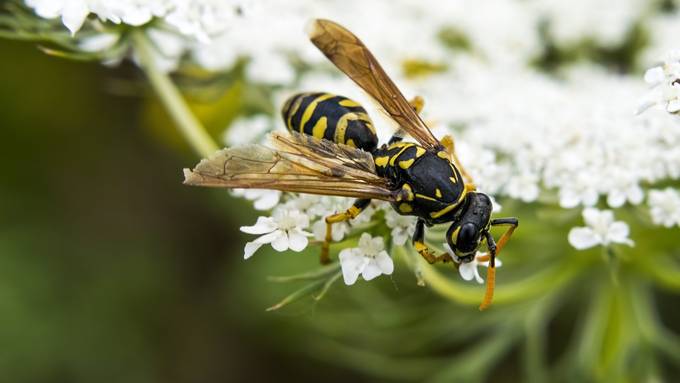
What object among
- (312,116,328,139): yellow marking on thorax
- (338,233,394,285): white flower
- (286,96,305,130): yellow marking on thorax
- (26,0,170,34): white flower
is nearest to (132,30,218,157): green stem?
(26,0,170,34): white flower

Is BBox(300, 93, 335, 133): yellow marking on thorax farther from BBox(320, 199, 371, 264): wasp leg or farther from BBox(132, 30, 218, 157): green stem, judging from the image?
BBox(132, 30, 218, 157): green stem

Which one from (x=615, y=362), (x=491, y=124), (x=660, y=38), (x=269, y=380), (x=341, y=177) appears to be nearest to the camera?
(x=341, y=177)

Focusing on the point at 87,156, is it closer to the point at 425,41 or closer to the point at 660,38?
the point at 425,41

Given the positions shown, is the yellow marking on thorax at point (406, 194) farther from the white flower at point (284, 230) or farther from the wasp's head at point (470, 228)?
the white flower at point (284, 230)

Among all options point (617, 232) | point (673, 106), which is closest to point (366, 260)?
point (617, 232)

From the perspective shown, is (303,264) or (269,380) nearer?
(303,264)

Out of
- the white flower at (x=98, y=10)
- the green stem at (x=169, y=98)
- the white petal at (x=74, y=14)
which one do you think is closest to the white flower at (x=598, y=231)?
the green stem at (x=169, y=98)

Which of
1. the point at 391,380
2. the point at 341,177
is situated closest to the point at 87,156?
the point at 391,380
